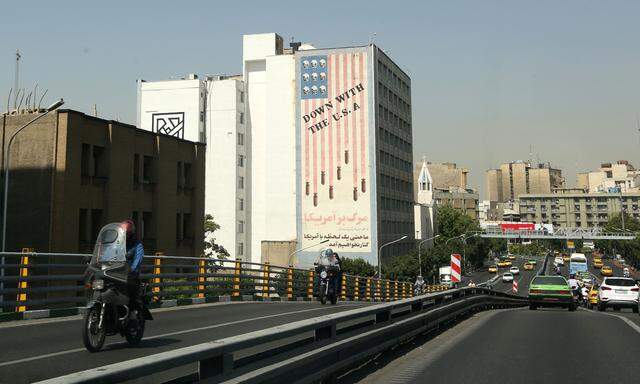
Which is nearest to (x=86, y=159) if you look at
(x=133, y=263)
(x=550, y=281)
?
(x=550, y=281)

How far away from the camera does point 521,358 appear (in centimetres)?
898

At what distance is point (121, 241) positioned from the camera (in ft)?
27.3

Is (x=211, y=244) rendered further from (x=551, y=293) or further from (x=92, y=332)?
(x=92, y=332)

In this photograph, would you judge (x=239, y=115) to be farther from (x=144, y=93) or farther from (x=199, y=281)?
(x=199, y=281)

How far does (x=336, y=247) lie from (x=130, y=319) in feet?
285

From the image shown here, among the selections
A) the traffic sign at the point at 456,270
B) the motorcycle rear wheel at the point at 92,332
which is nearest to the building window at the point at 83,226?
the traffic sign at the point at 456,270

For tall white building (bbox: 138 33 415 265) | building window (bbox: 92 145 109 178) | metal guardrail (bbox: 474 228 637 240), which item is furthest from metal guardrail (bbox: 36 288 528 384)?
metal guardrail (bbox: 474 228 637 240)

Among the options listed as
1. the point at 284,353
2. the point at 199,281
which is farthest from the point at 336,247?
the point at 284,353

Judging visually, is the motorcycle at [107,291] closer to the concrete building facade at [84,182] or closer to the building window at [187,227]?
the concrete building facade at [84,182]

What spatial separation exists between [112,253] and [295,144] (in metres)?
88.9

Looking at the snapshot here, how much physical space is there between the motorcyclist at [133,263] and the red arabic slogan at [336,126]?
86359 mm

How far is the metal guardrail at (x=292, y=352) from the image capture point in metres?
3.80

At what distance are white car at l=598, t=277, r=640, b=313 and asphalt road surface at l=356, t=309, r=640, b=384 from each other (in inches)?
574

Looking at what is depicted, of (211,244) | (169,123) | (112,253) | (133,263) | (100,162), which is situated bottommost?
(133,263)
